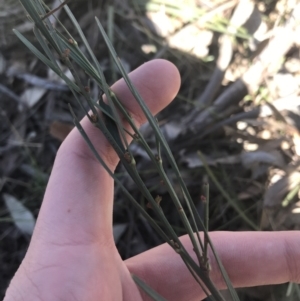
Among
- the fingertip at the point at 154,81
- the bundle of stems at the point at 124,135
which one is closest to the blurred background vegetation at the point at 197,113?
the fingertip at the point at 154,81

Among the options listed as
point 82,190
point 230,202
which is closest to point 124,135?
point 82,190

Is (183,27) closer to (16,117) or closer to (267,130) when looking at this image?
(267,130)

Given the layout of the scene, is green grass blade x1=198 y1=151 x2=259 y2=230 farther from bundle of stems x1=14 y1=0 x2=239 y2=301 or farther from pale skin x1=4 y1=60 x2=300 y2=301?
bundle of stems x1=14 y1=0 x2=239 y2=301

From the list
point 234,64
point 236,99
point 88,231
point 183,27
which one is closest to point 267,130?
point 236,99

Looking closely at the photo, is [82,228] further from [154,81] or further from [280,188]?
[280,188]

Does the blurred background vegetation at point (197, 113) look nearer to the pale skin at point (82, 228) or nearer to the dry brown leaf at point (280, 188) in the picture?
the dry brown leaf at point (280, 188)
